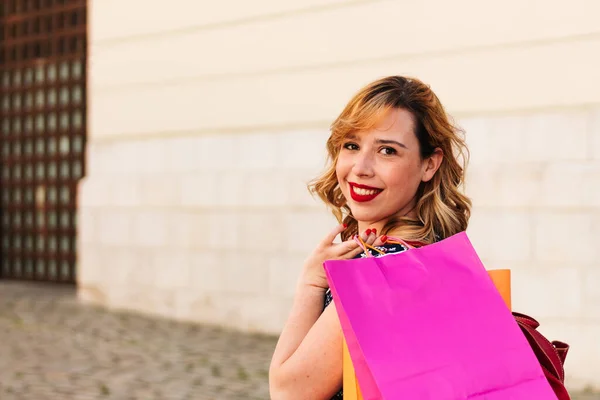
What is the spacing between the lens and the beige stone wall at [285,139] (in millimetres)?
5957

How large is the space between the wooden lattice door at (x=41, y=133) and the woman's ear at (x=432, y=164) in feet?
31.4

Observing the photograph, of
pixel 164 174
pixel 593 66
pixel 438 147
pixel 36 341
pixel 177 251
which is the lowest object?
pixel 36 341

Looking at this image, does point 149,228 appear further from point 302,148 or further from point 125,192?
point 302,148

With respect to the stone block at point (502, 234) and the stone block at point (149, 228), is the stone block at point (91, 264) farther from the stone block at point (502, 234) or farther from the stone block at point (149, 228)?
the stone block at point (502, 234)

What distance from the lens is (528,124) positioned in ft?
20.2

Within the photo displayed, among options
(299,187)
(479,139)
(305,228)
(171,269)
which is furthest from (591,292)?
(171,269)

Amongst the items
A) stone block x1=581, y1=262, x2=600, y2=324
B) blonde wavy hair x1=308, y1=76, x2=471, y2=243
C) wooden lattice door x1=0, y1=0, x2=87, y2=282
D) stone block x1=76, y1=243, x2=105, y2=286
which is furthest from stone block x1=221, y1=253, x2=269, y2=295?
blonde wavy hair x1=308, y1=76, x2=471, y2=243

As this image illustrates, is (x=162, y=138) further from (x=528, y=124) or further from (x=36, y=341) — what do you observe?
(x=528, y=124)

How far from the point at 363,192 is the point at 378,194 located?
34 millimetres

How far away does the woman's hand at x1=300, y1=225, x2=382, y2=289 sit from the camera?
1798 millimetres

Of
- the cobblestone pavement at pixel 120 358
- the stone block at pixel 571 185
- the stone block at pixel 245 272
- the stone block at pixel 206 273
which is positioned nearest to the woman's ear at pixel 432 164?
the cobblestone pavement at pixel 120 358

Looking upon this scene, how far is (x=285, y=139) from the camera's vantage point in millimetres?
7664

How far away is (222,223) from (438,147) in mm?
6238

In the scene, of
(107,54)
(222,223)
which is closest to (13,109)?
(107,54)
